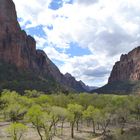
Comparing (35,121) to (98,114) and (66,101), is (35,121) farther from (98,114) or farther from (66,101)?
(66,101)

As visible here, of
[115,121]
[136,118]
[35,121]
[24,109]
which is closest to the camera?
[35,121]

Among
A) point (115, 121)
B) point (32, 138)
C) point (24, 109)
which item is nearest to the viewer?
point (32, 138)

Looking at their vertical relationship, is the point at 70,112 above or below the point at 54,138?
above

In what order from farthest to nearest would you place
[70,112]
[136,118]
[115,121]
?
[136,118], [115,121], [70,112]

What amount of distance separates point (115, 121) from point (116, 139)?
39.0 m

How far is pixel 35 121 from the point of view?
9275 centimetres

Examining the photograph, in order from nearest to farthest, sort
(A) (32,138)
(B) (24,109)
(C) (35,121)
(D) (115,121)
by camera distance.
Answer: (C) (35,121) < (A) (32,138) < (B) (24,109) < (D) (115,121)

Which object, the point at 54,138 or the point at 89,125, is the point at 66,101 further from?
the point at 54,138

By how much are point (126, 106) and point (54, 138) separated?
185 ft

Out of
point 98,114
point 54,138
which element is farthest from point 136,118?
point 54,138

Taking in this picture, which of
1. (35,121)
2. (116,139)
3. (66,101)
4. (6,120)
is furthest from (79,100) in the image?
(35,121)

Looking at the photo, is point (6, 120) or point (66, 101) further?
point (66, 101)

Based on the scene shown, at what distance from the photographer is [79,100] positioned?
592 feet

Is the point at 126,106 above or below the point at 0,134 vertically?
above
